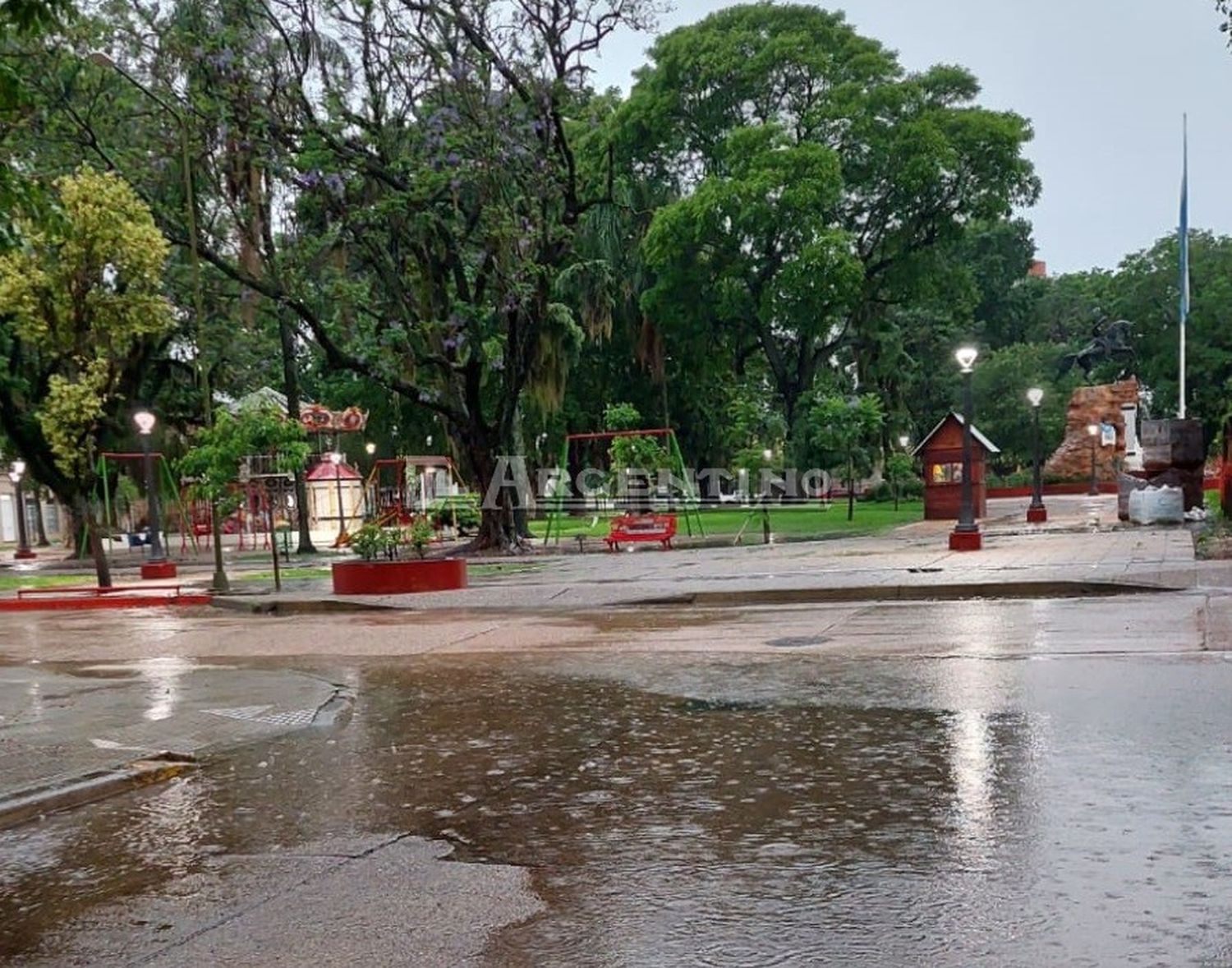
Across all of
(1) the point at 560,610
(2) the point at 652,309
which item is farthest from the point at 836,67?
(1) the point at 560,610

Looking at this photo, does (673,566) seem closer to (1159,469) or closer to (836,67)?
(1159,469)

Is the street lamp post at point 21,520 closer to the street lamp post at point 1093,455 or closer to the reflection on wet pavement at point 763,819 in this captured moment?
the reflection on wet pavement at point 763,819

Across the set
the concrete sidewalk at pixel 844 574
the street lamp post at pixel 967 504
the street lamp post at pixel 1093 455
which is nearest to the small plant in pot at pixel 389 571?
the concrete sidewalk at pixel 844 574

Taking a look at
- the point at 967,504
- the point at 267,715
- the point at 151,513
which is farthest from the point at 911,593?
→ the point at 151,513

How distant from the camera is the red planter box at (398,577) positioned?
20.2 meters

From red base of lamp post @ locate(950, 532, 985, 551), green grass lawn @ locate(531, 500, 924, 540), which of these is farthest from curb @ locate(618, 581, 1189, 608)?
green grass lawn @ locate(531, 500, 924, 540)

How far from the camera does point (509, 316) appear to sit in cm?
3044

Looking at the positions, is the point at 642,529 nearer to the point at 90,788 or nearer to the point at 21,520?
the point at 90,788

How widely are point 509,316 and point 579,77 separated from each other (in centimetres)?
640

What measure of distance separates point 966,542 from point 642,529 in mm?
A: 9095

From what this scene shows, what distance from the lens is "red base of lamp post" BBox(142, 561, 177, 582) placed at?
2672cm

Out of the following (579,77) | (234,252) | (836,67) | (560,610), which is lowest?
(560,610)

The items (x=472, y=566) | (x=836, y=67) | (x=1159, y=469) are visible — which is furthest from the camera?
(x=836, y=67)

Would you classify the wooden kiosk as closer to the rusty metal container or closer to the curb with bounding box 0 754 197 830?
the rusty metal container
